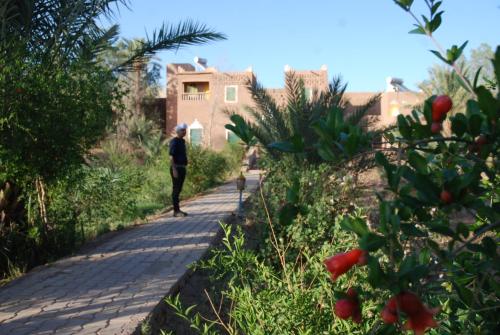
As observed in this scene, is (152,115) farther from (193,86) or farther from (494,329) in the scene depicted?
(494,329)

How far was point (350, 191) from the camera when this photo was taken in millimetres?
6613

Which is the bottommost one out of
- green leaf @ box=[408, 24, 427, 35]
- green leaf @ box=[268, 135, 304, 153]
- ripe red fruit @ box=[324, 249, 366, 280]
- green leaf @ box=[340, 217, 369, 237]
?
ripe red fruit @ box=[324, 249, 366, 280]

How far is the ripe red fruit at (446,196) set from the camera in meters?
1.33

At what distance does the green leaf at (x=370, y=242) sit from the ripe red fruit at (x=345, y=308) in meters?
0.17

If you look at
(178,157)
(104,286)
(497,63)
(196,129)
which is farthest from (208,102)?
(497,63)

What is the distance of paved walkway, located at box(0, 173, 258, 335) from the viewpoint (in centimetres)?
430

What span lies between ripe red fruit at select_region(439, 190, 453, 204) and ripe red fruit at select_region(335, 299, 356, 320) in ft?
1.00

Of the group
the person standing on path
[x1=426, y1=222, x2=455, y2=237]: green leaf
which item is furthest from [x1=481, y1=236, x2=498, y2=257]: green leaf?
the person standing on path

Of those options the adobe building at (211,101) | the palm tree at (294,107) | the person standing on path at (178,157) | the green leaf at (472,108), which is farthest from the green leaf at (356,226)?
the adobe building at (211,101)

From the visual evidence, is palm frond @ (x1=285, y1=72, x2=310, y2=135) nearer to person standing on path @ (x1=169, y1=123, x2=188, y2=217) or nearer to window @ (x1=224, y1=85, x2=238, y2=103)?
person standing on path @ (x1=169, y1=123, x2=188, y2=217)

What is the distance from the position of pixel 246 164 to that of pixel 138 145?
10693mm

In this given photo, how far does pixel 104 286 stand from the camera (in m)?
5.50

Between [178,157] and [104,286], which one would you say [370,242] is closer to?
[104,286]

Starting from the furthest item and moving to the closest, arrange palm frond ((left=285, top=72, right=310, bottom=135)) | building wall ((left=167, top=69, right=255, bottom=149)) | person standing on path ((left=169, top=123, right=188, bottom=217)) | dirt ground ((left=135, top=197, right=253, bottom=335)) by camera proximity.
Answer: building wall ((left=167, top=69, right=255, bottom=149)) → person standing on path ((left=169, top=123, right=188, bottom=217)) → palm frond ((left=285, top=72, right=310, bottom=135)) → dirt ground ((left=135, top=197, right=253, bottom=335))
